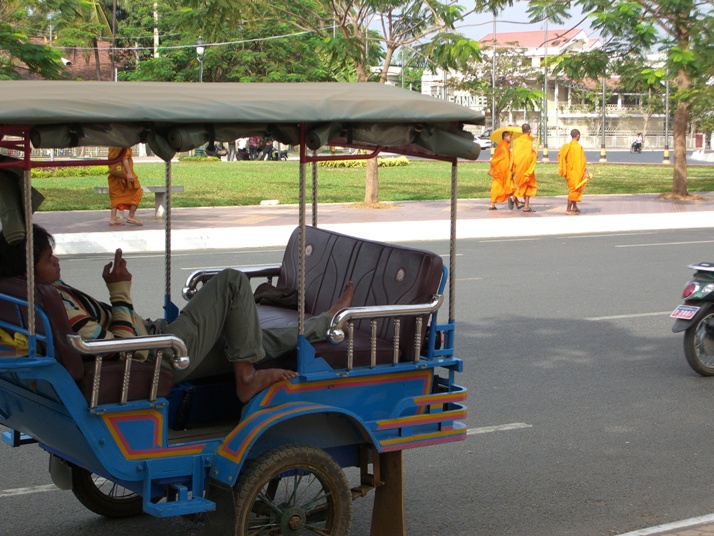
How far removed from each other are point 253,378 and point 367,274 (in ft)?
3.43

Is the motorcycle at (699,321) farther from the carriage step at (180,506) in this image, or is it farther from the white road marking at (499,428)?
Answer: the carriage step at (180,506)

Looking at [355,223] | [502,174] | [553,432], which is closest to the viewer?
[553,432]

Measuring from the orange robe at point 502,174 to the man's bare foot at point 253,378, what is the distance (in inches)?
714

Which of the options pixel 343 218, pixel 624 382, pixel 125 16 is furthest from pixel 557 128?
pixel 624 382

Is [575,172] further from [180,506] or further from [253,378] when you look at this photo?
[180,506]

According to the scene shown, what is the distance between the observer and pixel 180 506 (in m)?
3.82

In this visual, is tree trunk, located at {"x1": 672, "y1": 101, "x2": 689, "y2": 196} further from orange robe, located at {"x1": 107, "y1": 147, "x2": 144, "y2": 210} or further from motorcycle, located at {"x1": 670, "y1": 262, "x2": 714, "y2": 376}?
motorcycle, located at {"x1": 670, "y1": 262, "x2": 714, "y2": 376}

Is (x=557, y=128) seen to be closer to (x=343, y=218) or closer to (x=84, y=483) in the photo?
(x=343, y=218)

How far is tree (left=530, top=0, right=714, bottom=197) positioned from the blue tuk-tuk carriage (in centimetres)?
1729

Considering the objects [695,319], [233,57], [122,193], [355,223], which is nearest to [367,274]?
[695,319]

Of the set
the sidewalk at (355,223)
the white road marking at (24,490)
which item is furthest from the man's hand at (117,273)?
the sidewalk at (355,223)

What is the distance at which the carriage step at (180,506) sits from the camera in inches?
149

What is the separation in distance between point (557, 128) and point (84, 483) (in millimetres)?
78033

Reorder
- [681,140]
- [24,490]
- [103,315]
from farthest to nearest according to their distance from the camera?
[681,140], [24,490], [103,315]
